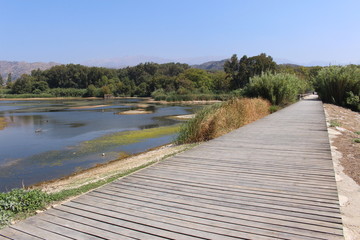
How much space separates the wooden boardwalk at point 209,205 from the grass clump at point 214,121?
14.3 ft

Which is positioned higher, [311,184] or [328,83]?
[328,83]

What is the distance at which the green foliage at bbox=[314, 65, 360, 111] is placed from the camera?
1944 cm

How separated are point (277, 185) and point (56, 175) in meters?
8.76

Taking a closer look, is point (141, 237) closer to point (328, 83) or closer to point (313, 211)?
point (313, 211)

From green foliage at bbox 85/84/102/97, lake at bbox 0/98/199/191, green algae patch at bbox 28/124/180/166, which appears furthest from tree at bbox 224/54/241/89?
green algae patch at bbox 28/124/180/166

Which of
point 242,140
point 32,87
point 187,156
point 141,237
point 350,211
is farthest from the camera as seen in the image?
point 32,87

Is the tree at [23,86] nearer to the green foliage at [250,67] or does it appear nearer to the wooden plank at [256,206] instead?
the green foliage at [250,67]

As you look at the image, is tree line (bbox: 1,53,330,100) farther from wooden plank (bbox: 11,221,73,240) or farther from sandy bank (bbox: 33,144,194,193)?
wooden plank (bbox: 11,221,73,240)

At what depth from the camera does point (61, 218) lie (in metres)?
3.32

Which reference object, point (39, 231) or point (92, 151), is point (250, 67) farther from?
point (39, 231)

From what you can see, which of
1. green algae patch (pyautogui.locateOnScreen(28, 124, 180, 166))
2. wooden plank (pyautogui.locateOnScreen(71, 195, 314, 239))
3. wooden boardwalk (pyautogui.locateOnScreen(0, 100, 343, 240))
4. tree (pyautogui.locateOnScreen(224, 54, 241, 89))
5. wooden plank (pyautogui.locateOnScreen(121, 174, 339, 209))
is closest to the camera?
wooden plank (pyautogui.locateOnScreen(71, 195, 314, 239))

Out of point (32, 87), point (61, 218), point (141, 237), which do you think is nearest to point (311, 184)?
point (141, 237)

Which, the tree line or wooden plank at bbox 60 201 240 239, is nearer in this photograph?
wooden plank at bbox 60 201 240 239

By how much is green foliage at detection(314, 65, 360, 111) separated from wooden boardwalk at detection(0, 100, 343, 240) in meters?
16.5
